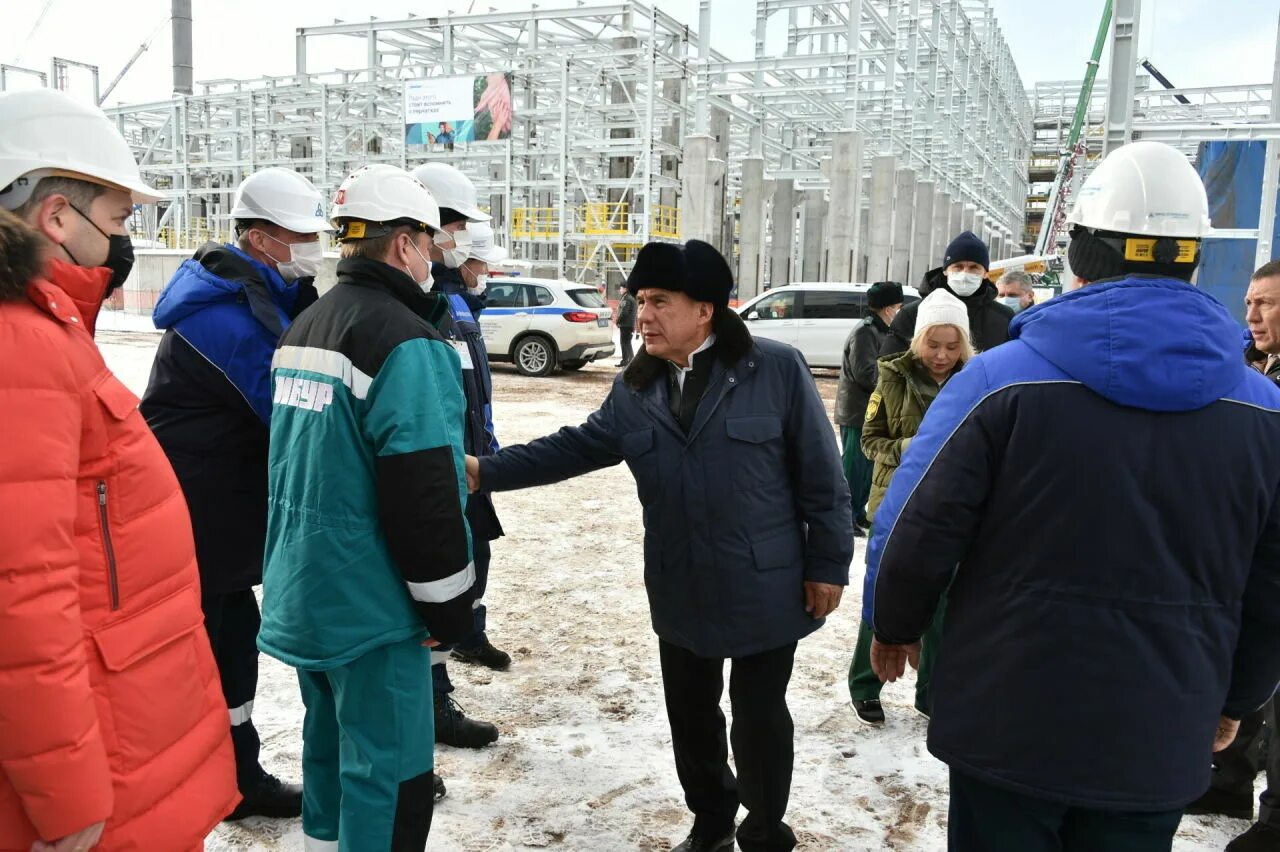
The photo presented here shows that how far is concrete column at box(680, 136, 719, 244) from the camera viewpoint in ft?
86.7

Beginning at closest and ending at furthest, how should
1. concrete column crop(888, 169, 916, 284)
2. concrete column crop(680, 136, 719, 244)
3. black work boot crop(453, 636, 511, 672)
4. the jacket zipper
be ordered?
the jacket zipper < black work boot crop(453, 636, 511, 672) < concrete column crop(680, 136, 719, 244) < concrete column crop(888, 169, 916, 284)

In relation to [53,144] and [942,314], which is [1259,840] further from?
[53,144]

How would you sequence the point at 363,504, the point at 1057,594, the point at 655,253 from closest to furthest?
the point at 1057,594
the point at 363,504
the point at 655,253

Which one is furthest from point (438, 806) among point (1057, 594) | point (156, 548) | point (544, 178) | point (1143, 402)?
point (544, 178)

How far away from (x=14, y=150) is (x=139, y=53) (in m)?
61.3

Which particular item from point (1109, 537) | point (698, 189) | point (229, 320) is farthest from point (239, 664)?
point (698, 189)

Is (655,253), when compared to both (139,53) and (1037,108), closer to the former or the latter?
(139,53)

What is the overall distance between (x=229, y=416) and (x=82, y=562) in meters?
1.45

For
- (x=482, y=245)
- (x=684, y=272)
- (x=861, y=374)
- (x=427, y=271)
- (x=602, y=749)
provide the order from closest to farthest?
(x=427, y=271) → (x=684, y=272) → (x=602, y=749) → (x=482, y=245) → (x=861, y=374)

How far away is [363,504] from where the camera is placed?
7.25 ft

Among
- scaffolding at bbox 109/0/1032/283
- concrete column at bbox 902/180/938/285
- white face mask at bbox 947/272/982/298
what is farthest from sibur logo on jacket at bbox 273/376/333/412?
concrete column at bbox 902/180/938/285

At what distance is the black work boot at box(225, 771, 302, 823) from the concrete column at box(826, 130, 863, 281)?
28006 millimetres

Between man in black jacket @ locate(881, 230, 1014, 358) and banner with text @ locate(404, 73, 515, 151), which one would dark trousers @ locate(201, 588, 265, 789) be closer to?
man in black jacket @ locate(881, 230, 1014, 358)

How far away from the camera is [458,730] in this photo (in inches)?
139
